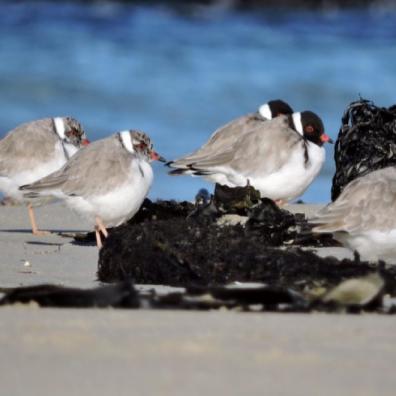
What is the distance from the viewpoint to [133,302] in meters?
4.64

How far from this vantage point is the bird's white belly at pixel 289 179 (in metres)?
9.40

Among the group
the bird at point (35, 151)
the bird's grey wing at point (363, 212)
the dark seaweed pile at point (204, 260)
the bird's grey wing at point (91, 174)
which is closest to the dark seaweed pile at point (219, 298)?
the dark seaweed pile at point (204, 260)

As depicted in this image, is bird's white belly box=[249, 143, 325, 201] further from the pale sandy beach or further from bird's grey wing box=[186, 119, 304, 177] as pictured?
the pale sandy beach

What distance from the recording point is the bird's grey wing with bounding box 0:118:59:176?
31.8 ft

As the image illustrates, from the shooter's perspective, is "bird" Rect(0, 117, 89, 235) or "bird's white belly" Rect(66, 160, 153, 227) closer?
"bird's white belly" Rect(66, 160, 153, 227)

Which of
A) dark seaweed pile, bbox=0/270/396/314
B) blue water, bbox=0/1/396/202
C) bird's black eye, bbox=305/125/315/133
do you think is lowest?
dark seaweed pile, bbox=0/270/396/314

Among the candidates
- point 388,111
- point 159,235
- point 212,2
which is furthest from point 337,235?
point 212,2

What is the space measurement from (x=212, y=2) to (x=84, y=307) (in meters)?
28.6

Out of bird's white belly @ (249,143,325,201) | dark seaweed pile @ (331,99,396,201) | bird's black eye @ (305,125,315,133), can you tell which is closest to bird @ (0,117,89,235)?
bird's white belly @ (249,143,325,201)

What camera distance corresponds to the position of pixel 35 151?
9742 millimetres

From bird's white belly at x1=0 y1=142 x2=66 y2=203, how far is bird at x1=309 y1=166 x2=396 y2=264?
127 inches

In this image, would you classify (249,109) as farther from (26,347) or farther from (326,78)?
(26,347)

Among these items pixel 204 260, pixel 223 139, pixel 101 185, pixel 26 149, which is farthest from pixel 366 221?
pixel 26 149

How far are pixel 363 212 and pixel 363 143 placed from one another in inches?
71.8
